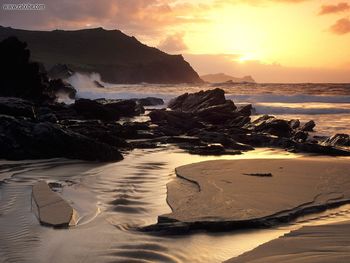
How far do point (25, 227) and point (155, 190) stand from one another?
2.79 metres

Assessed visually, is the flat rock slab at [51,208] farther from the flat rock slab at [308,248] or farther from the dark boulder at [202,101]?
the dark boulder at [202,101]

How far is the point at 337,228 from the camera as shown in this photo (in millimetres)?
5062

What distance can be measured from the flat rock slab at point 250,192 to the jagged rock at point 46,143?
2.48m

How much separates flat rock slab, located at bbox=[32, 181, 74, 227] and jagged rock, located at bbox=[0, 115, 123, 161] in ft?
11.7

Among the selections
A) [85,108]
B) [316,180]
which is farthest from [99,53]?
[316,180]

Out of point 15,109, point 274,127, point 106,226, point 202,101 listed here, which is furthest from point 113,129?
point 202,101

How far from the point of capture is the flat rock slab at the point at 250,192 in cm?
552

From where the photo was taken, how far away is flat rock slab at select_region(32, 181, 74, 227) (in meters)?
→ 5.29

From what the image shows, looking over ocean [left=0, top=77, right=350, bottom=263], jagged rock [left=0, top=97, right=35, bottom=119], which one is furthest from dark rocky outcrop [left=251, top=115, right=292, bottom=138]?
jagged rock [left=0, top=97, right=35, bottom=119]

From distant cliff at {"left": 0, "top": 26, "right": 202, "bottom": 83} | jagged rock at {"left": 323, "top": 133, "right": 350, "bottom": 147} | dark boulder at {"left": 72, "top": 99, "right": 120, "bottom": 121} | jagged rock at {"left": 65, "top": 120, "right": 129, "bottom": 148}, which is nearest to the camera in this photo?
jagged rock at {"left": 65, "top": 120, "right": 129, "bottom": 148}

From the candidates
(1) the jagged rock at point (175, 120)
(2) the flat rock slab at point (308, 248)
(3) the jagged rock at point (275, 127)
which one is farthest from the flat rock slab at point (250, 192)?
(1) the jagged rock at point (175, 120)

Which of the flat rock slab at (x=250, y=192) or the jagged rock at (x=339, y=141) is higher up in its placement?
the flat rock slab at (x=250, y=192)

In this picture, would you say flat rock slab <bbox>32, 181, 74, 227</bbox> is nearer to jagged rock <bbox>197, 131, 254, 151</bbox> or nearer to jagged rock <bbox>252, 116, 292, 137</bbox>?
jagged rock <bbox>197, 131, 254, 151</bbox>

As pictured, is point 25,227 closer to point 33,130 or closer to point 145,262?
point 145,262
